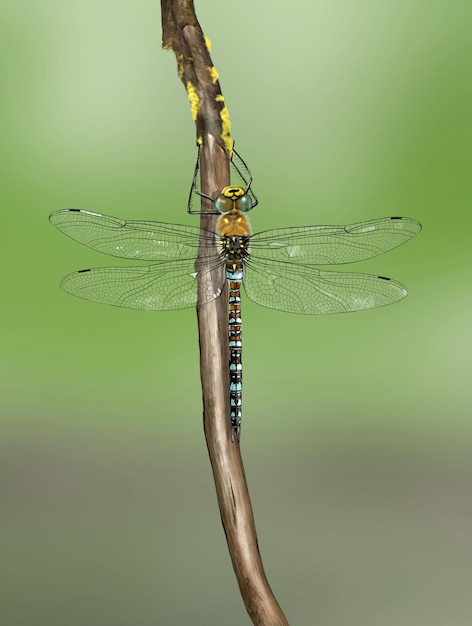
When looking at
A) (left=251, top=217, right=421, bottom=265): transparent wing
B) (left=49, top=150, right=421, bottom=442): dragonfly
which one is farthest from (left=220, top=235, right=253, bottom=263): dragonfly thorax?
(left=251, top=217, right=421, bottom=265): transparent wing

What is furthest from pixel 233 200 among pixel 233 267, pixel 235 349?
pixel 235 349

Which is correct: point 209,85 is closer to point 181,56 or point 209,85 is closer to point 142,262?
point 181,56

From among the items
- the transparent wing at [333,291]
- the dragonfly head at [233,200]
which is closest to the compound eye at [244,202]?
the dragonfly head at [233,200]

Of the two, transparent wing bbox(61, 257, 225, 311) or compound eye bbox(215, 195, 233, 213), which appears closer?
compound eye bbox(215, 195, 233, 213)

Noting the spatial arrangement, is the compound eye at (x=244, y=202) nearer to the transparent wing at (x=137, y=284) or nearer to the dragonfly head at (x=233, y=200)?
the dragonfly head at (x=233, y=200)

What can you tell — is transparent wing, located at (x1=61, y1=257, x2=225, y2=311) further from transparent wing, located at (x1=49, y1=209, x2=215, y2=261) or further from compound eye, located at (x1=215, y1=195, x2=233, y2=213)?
compound eye, located at (x1=215, y1=195, x2=233, y2=213)

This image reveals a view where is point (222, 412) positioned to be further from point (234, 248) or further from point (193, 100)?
point (193, 100)
